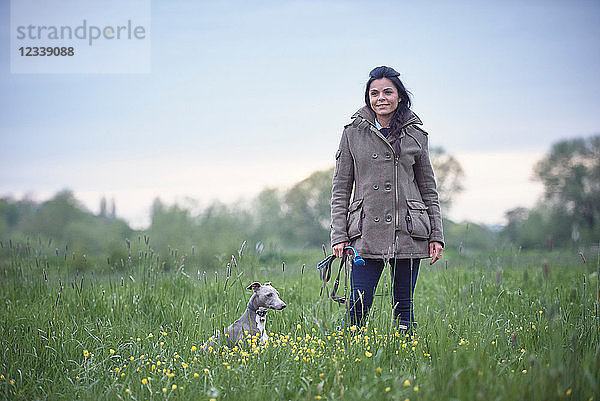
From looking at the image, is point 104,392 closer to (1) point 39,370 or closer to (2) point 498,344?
(1) point 39,370

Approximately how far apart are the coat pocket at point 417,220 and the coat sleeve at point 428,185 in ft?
0.39

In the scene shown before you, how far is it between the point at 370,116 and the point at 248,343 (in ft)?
7.04

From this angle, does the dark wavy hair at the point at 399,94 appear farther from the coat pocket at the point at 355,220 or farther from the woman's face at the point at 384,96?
the coat pocket at the point at 355,220

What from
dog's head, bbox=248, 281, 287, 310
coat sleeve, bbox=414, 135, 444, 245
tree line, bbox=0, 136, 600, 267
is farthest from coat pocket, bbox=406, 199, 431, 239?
tree line, bbox=0, 136, 600, 267

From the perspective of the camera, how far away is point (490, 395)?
9.66 feet

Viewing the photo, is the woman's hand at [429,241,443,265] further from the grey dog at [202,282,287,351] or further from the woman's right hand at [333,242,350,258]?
the grey dog at [202,282,287,351]

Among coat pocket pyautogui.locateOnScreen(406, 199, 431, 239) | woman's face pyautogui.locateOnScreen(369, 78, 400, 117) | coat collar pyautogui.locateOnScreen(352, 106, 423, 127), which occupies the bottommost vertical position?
coat pocket pyautogui.locateOnScreen(406, 199, 431, 239)

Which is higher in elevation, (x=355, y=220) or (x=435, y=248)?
(x=355, y=220)

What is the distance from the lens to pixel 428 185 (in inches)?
181

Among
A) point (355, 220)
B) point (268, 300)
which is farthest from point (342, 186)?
point (268, 300)

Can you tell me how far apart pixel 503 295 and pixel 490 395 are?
11.9ft

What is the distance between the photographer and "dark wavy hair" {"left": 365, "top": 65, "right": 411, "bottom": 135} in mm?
4457

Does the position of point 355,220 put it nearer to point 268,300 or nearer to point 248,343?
point 268,300

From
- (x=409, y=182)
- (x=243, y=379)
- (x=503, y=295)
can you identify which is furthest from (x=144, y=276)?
(x=503, y=295)
